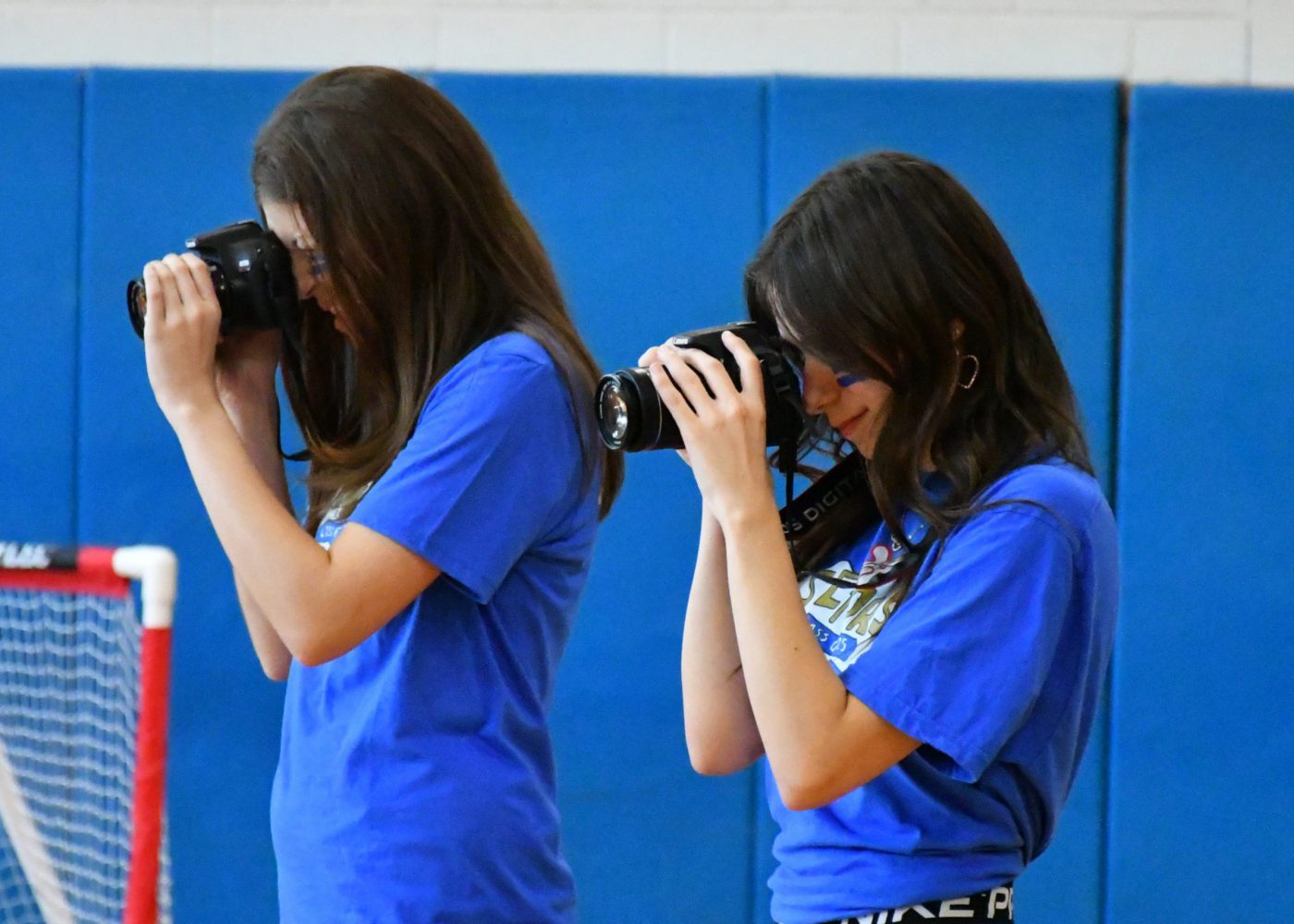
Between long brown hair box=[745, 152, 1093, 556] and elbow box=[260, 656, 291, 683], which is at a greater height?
long brown hair box=[745, 152, 1093, 556]

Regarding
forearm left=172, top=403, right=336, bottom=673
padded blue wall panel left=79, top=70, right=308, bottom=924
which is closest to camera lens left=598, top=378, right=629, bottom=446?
forearm left=172, top=403, right=336, bottom=673

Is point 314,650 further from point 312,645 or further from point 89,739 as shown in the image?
point 89,739

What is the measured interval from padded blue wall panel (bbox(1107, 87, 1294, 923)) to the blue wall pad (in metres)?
0.04

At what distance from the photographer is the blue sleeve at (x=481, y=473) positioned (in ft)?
3.89

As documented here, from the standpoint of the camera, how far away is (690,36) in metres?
2.40

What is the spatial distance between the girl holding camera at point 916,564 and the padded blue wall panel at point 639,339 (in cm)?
113

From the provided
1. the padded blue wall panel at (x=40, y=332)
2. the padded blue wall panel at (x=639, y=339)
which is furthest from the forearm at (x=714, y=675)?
the padded blue wall panel at (x=40, y=332)

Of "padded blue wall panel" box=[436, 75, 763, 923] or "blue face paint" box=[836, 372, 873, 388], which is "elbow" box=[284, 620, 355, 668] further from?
"padded blue wall panel" box=[436, 75, 763, 923]

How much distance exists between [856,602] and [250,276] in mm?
567

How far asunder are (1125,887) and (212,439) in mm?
1670

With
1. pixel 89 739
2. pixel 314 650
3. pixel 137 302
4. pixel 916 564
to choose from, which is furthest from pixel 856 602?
pixel 89 739

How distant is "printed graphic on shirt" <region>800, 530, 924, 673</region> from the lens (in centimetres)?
116

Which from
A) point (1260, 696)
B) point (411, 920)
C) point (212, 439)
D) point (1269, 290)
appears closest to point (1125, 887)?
point (1260, 696)

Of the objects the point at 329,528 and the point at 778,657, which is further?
the point at 329,528
